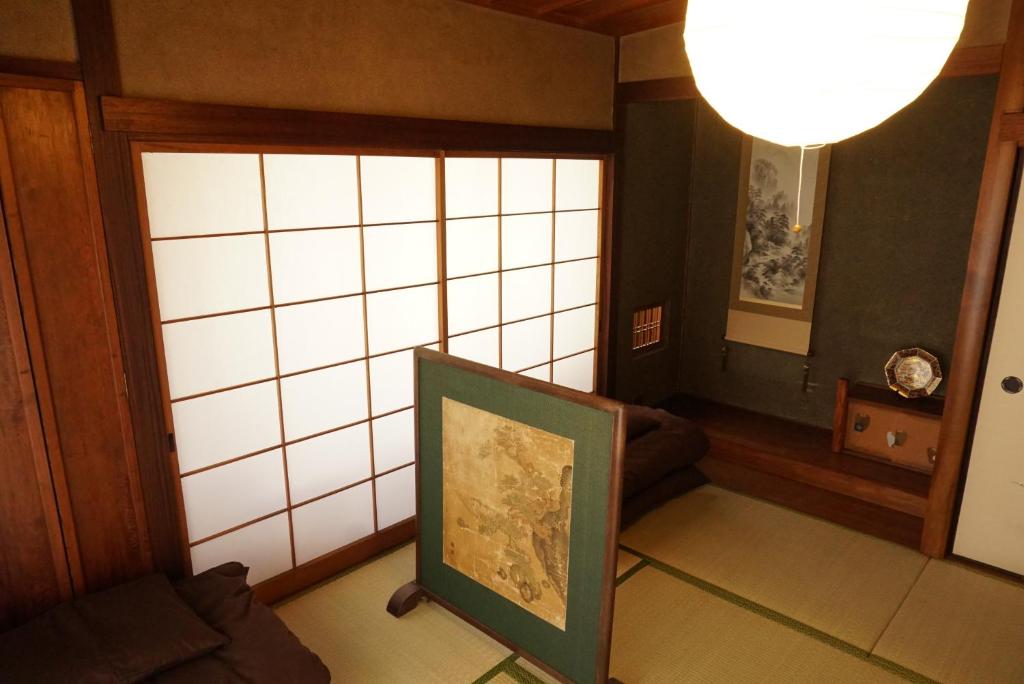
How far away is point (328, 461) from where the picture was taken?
10.7 ft

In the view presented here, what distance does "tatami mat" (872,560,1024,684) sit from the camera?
262cm

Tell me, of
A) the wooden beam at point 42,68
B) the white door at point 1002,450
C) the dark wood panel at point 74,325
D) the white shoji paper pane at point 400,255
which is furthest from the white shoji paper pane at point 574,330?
the wooden beam at point 42,68

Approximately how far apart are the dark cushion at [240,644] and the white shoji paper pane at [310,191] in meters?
1.48

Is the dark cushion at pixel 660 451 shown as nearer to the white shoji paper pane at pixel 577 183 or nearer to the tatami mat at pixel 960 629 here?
the tatami mat at pixel 960 629

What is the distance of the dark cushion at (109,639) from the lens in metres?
2.10

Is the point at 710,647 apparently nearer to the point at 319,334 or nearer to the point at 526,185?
the point at 319,334

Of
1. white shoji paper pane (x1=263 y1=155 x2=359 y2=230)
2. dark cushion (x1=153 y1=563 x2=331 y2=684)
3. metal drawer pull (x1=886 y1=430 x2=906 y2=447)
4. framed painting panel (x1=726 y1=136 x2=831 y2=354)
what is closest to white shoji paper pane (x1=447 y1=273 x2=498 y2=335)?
white shoji paper pane (x1=263 y1=155 x2=359 y2=230)

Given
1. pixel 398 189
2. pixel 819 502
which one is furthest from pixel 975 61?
pixel 398 189

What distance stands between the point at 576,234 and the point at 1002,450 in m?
2.64

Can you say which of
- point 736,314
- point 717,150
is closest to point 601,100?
point 717,150

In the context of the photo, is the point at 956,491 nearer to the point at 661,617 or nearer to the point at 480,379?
the point at 661,617

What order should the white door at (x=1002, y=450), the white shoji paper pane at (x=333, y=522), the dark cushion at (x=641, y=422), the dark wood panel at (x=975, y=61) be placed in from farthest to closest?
the dark cushion at (x=641, y=422) → the white shoji paper pane at (x=333, y=522) → the white door at (x=1002, y=450) → the dark wood panel at (x=975, y=61)

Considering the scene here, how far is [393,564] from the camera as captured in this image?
11.2ft

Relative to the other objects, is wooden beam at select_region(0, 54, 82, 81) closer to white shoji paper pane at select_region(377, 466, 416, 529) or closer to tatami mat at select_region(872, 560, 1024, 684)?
white shoji paper pane at select_region(377, 466, 416, 529)
